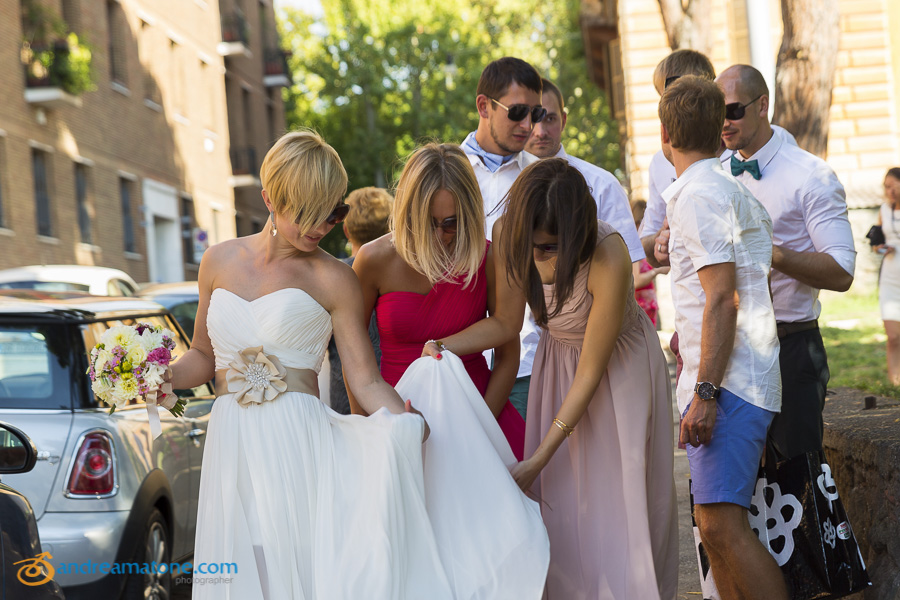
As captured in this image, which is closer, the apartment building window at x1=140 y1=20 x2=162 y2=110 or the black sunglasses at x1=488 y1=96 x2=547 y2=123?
the black sunglasses at x1=488 y1=96 x2=547 y2=123

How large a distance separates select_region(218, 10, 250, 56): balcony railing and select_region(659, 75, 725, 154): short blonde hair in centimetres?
3513

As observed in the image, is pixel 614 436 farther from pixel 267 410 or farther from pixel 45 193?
pixel 45 193

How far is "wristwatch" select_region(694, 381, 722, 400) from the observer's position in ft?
13.1

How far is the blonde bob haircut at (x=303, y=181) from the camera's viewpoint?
148 inches

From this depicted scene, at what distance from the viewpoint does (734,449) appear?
4.03 metres

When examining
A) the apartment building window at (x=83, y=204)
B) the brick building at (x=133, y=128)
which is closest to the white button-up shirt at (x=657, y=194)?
the brick building at (x=133, y=128)

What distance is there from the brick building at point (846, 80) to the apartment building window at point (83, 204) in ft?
43.7

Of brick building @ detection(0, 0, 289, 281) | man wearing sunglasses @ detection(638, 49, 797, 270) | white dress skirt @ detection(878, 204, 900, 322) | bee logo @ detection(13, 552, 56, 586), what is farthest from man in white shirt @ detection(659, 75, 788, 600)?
brick building @ detection(0, 0, 289, 281)

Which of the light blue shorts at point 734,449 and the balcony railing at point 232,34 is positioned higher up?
the balcony railing at point 232,34

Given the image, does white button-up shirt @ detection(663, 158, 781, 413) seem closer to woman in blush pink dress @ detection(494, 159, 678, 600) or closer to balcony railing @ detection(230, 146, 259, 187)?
woman in blush pink dress @ detection(494, 159, 678, 600)

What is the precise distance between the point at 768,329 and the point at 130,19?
28.9 m

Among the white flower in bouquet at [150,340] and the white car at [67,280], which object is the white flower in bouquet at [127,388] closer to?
the white flower in bouquet at [150,340]

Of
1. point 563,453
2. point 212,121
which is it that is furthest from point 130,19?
point 563,453

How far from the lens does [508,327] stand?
13.7 feet
